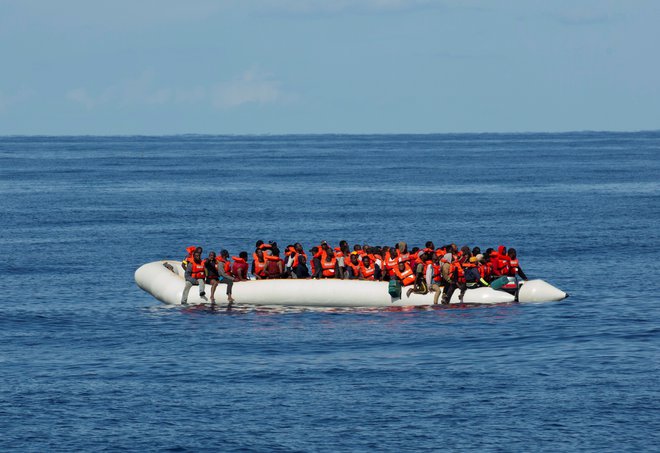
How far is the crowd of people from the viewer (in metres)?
36.1

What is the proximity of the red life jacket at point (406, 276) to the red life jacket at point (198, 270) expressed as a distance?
20.0 ft

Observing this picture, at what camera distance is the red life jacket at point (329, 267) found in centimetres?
3702

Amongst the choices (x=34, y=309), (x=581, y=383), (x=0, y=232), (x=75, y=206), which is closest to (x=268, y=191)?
(x=75, y=206)

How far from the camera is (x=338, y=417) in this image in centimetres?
2538

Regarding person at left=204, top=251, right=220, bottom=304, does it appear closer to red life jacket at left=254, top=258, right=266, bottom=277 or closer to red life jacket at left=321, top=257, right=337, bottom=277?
red life jacket at left=254, top=258, right=266, bottom=277

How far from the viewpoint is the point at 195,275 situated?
122ft

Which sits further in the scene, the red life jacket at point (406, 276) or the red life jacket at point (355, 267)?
the red life jacket at point (355, 267)

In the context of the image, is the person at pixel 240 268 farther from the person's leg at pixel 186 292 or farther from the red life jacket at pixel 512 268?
the red life jacket at pixel 512 268

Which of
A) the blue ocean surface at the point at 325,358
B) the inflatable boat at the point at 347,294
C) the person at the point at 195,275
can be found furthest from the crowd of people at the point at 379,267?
the blue ocean surface at the point at 325,358

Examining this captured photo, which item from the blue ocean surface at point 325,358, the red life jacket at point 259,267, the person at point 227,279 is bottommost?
the blue ocean surface at point 325,358

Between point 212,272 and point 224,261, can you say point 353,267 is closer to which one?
point 224,261

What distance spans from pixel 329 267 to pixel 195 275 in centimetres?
428

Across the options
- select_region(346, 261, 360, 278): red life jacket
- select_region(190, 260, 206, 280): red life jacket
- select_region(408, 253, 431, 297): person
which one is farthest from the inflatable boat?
select_region(346, 261, 360, 278): red life jacket

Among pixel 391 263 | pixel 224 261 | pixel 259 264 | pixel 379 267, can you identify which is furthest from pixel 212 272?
pixel 391 263
